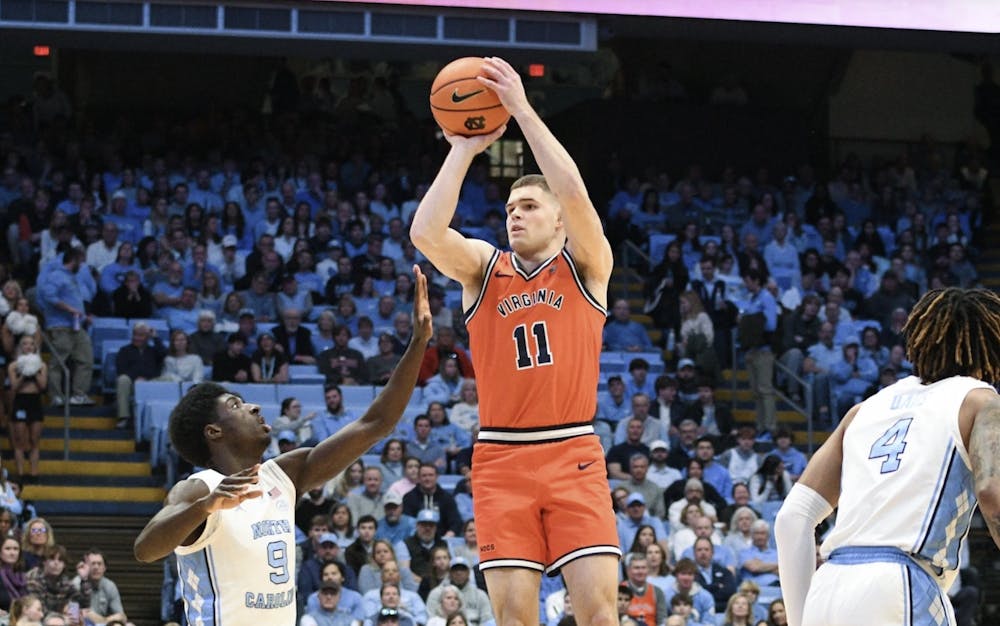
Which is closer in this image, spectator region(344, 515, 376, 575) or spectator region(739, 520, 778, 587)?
spectator region(344, 515, 376, 575)

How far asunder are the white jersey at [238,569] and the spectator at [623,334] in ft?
47.6

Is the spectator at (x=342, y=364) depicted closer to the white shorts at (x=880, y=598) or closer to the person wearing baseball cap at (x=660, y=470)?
the person wearing baseball cap at (x=660, y=470)

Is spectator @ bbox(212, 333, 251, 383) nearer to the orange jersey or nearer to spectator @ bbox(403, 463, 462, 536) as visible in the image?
spectator @ bbox(403, 463, 462, 536)

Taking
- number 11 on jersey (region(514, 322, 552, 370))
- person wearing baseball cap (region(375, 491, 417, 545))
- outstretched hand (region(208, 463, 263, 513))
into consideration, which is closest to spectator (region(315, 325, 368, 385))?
person wearing baseball cap (region(375, 491, 417, 545))

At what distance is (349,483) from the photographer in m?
16.2

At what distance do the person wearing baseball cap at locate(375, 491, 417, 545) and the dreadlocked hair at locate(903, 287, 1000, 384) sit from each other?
1065 cm

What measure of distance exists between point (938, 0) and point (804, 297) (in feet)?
14.0

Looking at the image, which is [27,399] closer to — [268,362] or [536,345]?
[268,362]

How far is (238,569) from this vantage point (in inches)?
245

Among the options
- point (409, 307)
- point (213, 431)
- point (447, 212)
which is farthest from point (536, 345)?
point (409, 307)

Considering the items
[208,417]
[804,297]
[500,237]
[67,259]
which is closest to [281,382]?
[67,259]

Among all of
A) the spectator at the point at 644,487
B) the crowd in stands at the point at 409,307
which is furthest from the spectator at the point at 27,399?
the spectator at the point at 644,487

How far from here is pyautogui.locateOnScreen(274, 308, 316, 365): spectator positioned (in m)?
18.8

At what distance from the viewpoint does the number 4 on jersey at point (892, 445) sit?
524cm
